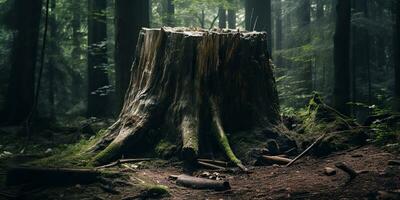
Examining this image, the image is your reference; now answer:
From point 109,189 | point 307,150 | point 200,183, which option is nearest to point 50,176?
point 109,189

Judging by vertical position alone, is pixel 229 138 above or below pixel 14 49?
below

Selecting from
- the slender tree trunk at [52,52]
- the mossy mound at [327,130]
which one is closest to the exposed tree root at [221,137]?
the mossy mound at [327,130]

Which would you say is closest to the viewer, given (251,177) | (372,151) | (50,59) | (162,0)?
(251,177)

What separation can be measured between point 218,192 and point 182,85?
8.51 ft

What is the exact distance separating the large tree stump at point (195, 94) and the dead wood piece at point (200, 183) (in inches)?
41.1

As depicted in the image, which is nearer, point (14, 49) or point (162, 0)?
point (14, 49)

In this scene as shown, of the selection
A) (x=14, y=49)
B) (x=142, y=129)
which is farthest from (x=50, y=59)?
(x=142, y=129)

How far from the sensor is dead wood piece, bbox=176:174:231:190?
5949 mm

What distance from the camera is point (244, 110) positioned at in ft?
27.2

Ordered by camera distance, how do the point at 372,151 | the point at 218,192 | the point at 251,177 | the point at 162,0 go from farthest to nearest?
the point at 162,0, the point at 372,151, the point at 251,177, the point at 218,192

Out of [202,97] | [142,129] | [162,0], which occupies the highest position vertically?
[162,0]

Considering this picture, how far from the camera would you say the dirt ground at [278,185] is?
531 centimetres

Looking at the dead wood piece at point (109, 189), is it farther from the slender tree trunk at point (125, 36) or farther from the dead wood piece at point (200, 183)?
the slender tree trunk at point (125, 36)

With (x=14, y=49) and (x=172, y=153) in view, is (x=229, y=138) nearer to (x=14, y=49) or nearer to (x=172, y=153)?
(x=172, y=153)
